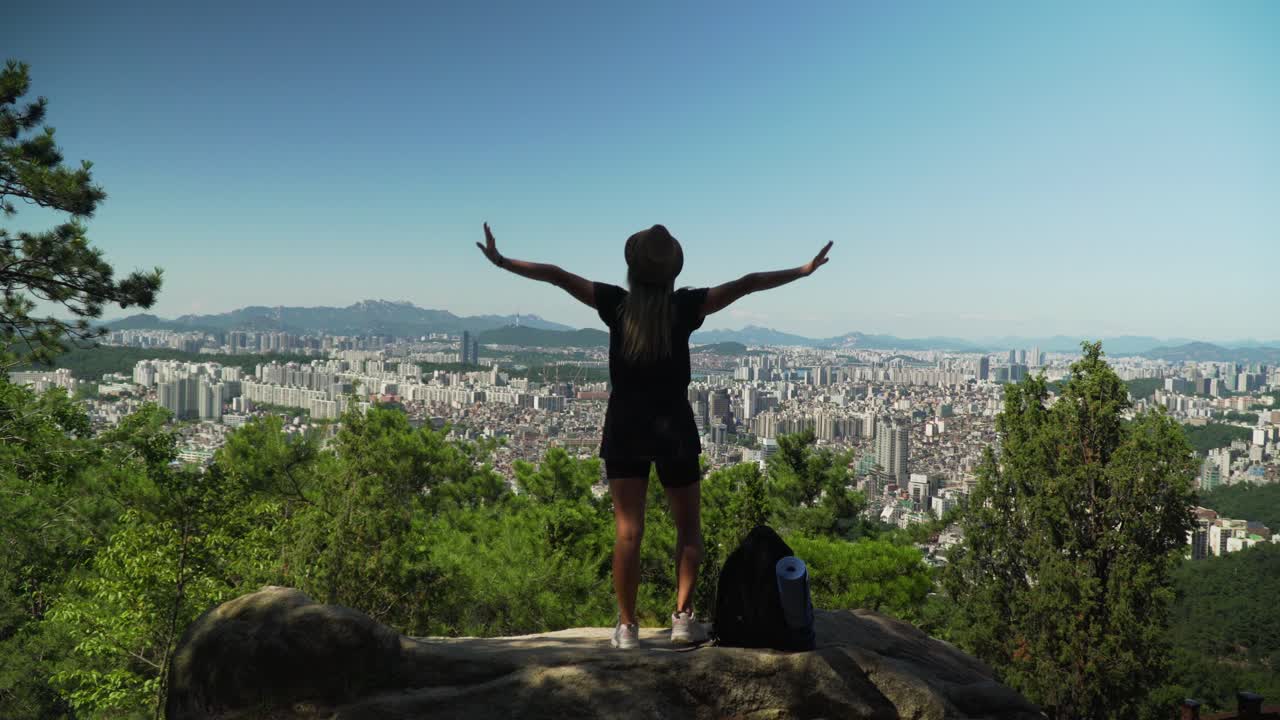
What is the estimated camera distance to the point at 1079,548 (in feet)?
50.3

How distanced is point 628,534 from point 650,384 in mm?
712

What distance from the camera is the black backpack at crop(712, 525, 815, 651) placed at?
127 inches

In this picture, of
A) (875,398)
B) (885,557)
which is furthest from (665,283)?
(875,398)

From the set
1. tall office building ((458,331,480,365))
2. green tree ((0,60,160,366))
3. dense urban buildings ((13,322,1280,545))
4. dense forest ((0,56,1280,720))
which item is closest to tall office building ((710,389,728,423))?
dense urban buildings ((13,322,1280,545))

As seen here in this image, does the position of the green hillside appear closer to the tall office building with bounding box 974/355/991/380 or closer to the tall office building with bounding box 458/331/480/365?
the tall office building with bounding box 974/355/991/380

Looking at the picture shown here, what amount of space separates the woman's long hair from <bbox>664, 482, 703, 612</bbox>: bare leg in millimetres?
650

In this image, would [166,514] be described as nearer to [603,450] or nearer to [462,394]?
[603,450]

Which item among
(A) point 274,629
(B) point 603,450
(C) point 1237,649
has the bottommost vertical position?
(C) point 1237,649

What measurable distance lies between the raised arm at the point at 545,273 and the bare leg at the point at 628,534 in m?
0.87

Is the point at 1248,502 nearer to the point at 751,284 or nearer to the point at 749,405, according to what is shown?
the point at 749,405

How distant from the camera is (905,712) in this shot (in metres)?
3.11

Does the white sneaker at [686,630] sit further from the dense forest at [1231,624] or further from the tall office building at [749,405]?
the tall office building at [749,405]

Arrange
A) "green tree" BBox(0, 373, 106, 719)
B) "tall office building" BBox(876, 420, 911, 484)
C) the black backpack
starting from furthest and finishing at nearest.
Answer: "tall office building" BBox(876, 420, 911, 484) < "green tree" BBox(0, 373, 106, 719) < the black backpack

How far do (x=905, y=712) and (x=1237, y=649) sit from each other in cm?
3386
